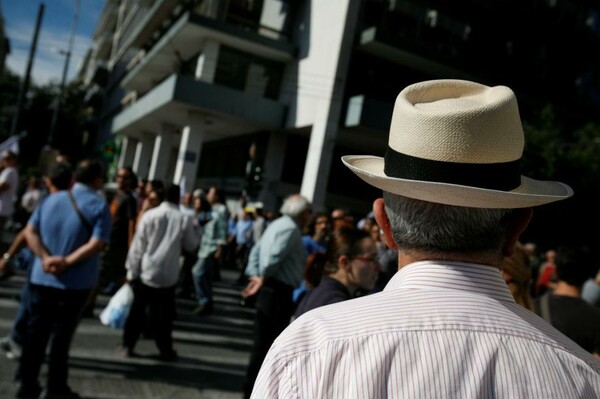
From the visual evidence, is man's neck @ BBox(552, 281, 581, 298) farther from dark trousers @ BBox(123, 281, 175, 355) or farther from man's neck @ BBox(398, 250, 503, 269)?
dark trousers @ BBox(123, 281, 175, 355)

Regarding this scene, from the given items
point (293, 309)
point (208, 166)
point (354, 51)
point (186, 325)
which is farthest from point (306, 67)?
point (293, 309)

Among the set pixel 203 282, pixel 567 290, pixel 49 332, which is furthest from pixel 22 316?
pixel 567 290

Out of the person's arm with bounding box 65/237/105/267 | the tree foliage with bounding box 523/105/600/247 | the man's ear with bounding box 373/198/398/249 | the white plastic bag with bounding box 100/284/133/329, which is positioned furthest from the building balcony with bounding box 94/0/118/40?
the man's ear with bounding box 373/198/398/249

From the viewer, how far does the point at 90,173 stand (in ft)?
17.4

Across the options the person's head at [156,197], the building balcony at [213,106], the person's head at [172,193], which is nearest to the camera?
the person's head at [172,193]

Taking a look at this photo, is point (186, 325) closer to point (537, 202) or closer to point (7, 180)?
point (7, 180)

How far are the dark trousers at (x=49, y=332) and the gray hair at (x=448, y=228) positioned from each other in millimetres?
4188

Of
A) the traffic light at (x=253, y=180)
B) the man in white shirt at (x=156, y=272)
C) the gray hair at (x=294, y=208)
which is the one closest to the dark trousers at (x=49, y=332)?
the man in white shirt at (x=156, y=272)

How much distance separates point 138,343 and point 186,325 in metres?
1.34

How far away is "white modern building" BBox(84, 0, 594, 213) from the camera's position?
21.6 metres

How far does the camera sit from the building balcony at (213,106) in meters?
22.4

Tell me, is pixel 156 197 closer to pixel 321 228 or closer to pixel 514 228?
pixel 321 228

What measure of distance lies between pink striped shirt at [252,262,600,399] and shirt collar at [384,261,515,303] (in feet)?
0.15

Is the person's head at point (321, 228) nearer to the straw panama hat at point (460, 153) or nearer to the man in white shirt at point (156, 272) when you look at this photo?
the man in white shirt at point (156, 272)
